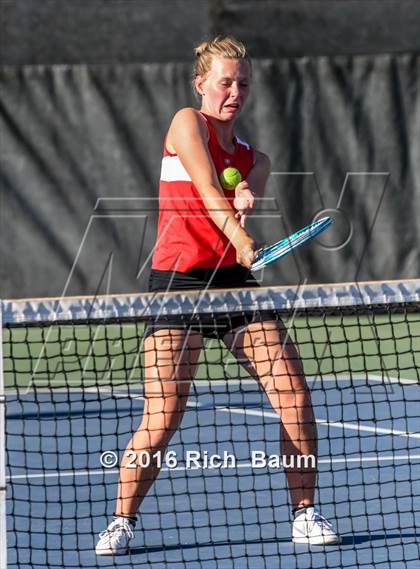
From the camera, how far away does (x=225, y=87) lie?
3.95 metres

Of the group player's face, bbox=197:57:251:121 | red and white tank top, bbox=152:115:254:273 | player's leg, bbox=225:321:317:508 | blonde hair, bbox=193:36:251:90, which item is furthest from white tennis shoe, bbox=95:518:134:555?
blonde hair, bbox=193:36:251:90

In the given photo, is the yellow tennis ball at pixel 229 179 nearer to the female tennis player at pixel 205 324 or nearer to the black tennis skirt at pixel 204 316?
the female tennis player at pixel 205 324

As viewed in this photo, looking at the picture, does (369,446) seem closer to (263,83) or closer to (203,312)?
(203,312)

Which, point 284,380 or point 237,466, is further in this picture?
point 237,466

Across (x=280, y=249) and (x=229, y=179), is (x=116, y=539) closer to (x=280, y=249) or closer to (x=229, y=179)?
(x=280, y=249)

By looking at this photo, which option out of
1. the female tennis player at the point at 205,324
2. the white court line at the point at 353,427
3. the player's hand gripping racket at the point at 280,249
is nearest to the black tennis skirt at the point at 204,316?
the female tennis player at the point at 205,324

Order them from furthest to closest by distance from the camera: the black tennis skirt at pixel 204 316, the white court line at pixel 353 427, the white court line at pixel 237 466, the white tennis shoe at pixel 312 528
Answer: the white court line at pixel 353 427 < the white court line at pixel 237 466 < the white tennis shoe at pixel 312 528 < the black tennis skirt at pixel 204 316

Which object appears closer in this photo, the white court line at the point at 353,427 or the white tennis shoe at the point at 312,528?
the white tennis shoe at the point at 312,528

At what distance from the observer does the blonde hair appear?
3945 millimetres

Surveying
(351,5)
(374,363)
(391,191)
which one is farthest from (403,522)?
(351,5)

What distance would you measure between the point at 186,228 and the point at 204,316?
31 centimetres

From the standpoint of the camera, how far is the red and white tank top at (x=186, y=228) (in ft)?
13.0

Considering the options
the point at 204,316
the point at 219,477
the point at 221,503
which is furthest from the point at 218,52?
the point at 219,477

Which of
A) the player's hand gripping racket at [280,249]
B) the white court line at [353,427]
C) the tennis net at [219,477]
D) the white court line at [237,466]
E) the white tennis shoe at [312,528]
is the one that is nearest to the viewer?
the tennis net at [219,477]
